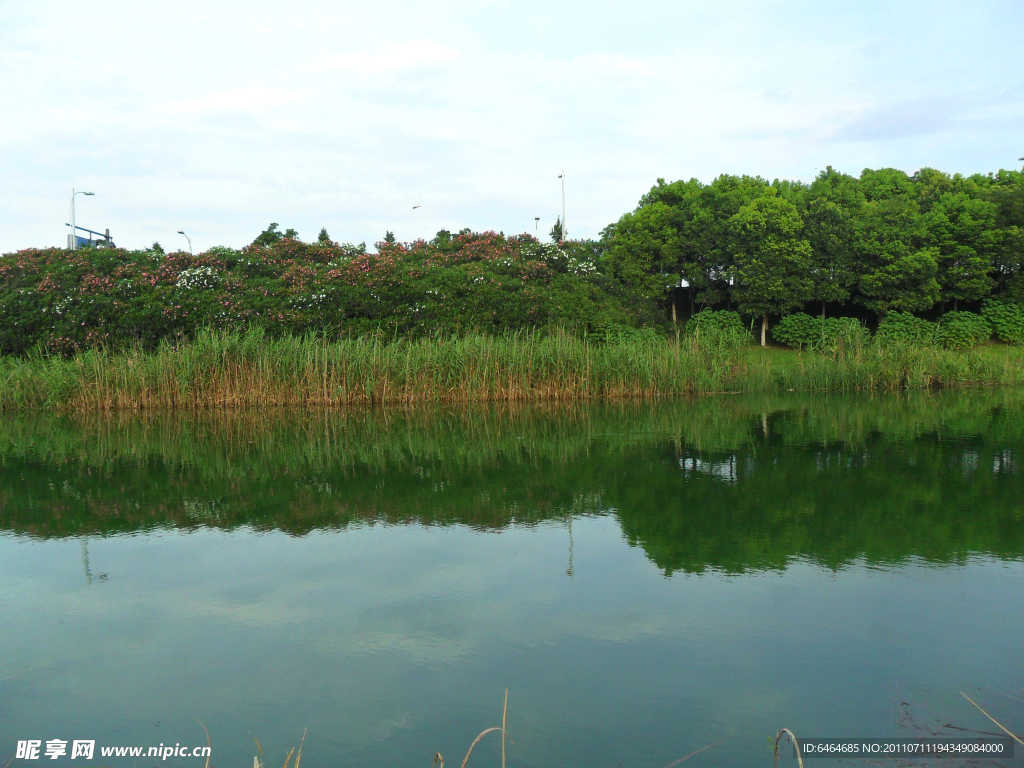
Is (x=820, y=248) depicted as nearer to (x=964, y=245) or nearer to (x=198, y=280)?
(x=964, y=245)

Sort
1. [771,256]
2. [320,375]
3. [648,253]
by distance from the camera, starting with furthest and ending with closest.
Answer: [648,253], [771,256], [320,375]

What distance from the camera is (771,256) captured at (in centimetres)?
2767

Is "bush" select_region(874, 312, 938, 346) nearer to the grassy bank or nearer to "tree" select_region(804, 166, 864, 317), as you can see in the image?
"tree" select_region(804, 166, 864, 317)

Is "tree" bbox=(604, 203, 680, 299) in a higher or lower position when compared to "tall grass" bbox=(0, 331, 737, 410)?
higher

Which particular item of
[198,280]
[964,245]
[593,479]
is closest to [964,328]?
[964,245]

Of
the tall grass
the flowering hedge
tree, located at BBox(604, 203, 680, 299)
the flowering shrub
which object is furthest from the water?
tree, located at BBox(604, 203, 680, 299)

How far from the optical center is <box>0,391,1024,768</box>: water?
2832 millimetres

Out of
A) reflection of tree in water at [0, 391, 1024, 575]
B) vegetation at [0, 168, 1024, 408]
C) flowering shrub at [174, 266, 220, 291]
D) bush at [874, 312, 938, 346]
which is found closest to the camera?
reflection of tree in water at [0, 391, 1024, 575]

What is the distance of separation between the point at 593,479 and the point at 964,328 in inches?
1013

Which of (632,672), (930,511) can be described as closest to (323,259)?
(930,511)

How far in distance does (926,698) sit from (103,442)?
10.4 metres

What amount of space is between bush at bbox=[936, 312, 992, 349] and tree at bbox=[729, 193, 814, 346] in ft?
16.8

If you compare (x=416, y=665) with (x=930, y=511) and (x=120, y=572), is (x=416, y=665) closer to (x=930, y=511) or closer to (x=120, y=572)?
(x=120, y=572)

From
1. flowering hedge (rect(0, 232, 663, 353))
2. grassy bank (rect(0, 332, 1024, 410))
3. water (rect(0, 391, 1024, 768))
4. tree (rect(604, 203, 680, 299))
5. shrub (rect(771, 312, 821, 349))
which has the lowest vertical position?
water (rect(0, 391, 1024, 768))
